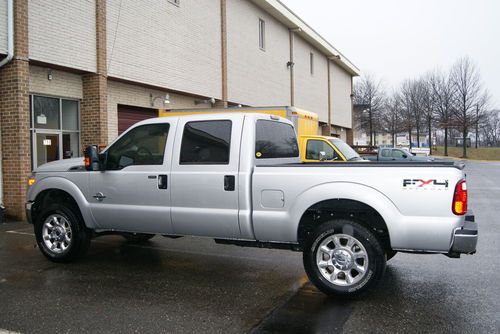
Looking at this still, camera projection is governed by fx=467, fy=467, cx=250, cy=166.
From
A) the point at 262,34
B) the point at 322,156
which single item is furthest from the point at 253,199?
the point at 262,34

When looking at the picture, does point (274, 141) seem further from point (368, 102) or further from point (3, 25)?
point (368, 102)

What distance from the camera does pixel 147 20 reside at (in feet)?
46.7

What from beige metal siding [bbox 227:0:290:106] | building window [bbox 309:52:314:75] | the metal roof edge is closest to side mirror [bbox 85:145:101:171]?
beige metal siding [bbox 227:0:290:106]

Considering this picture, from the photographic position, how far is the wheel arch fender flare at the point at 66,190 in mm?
6328

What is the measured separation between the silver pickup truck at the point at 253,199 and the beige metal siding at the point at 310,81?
21.3m

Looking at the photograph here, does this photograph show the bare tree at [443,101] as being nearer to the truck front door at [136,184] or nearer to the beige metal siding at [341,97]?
the beige metal siding at [341,97]

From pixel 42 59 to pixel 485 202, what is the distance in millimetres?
12710

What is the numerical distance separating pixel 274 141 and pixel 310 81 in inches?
960

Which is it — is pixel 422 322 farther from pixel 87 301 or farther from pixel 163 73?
pixel 163 73

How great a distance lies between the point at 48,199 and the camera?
6.78 m

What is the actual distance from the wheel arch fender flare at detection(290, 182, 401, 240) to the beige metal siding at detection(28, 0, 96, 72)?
826 centimetres

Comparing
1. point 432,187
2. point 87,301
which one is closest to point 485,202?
point 432,187

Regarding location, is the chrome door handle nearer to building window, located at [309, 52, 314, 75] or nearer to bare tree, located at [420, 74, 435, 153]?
building window, located at [309, 52, 314, 75]

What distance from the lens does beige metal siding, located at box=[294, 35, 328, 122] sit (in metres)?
27.5
